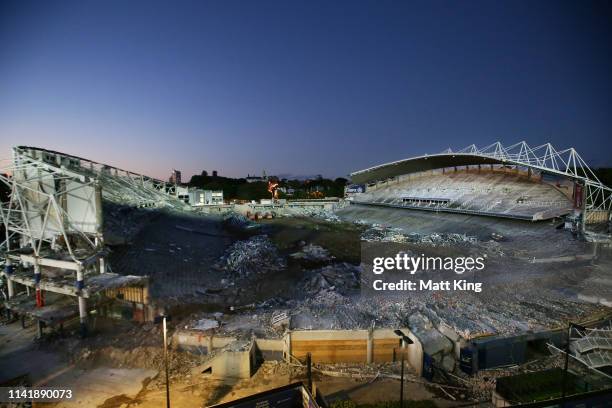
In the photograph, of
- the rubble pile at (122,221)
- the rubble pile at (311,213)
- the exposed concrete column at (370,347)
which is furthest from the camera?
the rubble pile at (311,213)

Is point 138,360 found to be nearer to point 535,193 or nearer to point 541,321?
point 541,321

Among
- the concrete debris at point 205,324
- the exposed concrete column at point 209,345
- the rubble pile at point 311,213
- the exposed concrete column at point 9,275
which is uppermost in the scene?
the rubble pile at point 311,213

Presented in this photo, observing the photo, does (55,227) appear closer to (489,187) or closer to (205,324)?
(205,324)


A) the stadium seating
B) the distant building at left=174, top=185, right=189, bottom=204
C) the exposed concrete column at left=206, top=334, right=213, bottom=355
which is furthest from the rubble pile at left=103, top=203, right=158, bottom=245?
the stadium seating

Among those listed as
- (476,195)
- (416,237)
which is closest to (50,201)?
(416,237)

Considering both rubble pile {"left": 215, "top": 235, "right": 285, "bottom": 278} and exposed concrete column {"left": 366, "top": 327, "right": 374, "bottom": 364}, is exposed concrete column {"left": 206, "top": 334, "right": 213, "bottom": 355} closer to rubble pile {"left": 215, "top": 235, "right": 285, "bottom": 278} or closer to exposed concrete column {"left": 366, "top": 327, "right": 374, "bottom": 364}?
exposed concrete column {"left": 366, "top": 327, "right": 374, "bottom": 364}

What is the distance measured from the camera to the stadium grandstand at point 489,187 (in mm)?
29609

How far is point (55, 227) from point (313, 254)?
1863 centimetres

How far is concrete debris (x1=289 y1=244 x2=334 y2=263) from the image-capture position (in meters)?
27.2

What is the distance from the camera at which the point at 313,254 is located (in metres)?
28.5

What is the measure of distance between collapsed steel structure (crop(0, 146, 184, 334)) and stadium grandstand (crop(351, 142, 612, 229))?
3461 cm

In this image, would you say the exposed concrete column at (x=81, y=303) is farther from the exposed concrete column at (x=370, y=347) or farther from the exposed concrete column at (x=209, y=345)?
→ the exposed concrete column at (x=370, y=347)

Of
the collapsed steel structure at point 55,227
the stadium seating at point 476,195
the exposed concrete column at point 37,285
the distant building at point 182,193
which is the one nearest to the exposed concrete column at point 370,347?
the collapsed steel structure at point 55,227

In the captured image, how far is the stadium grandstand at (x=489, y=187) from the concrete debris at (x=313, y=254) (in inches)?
787
